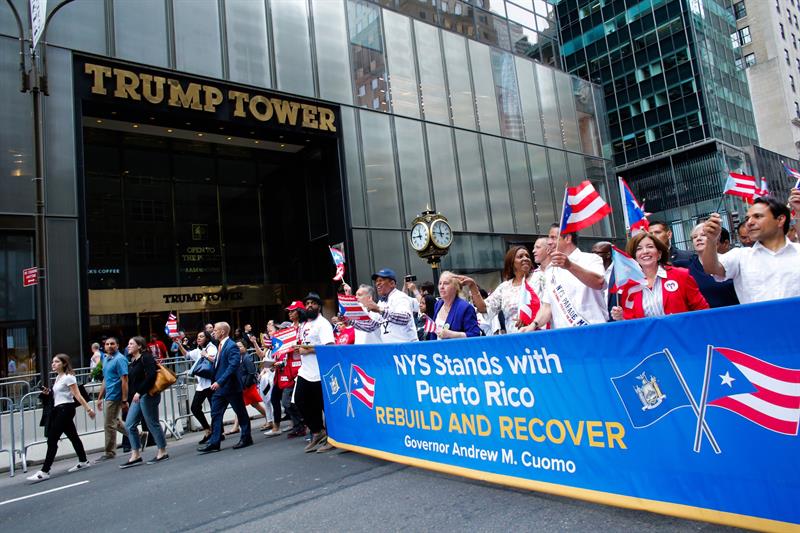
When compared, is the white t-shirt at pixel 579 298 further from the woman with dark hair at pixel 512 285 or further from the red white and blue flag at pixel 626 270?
the woman with dark hair at pixel 512 285

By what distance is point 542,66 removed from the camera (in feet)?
91.2

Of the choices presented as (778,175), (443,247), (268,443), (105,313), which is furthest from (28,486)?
(778,175)

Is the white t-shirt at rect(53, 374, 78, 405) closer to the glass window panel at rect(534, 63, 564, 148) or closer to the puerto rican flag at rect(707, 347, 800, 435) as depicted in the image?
the puerto rican flag at rect(707, 347, 800, 435)

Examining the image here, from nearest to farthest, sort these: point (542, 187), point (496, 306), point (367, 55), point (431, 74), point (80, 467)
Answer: point (496, 306) → point (80, 467) → point (367, 55) → point (431, 74) → point (542, 187)

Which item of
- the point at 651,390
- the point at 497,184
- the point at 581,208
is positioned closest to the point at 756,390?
the point at 651,390

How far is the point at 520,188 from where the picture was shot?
2519cm

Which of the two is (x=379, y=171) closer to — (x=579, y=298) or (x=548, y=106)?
(x=548, y=106)

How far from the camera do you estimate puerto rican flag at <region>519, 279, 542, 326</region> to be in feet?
20.2

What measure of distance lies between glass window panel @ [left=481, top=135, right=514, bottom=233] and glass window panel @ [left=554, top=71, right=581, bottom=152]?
209 inches

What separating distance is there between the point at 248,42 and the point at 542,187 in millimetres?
14295

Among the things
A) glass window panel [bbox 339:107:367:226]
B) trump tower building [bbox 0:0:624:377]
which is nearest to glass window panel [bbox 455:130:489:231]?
trump tower building [bbox 0:0:624:377]

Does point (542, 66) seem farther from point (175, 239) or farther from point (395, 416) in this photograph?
point (395, 416)

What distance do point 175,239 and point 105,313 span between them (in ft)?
13.3

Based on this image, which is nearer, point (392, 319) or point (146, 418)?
point (392, 319)
